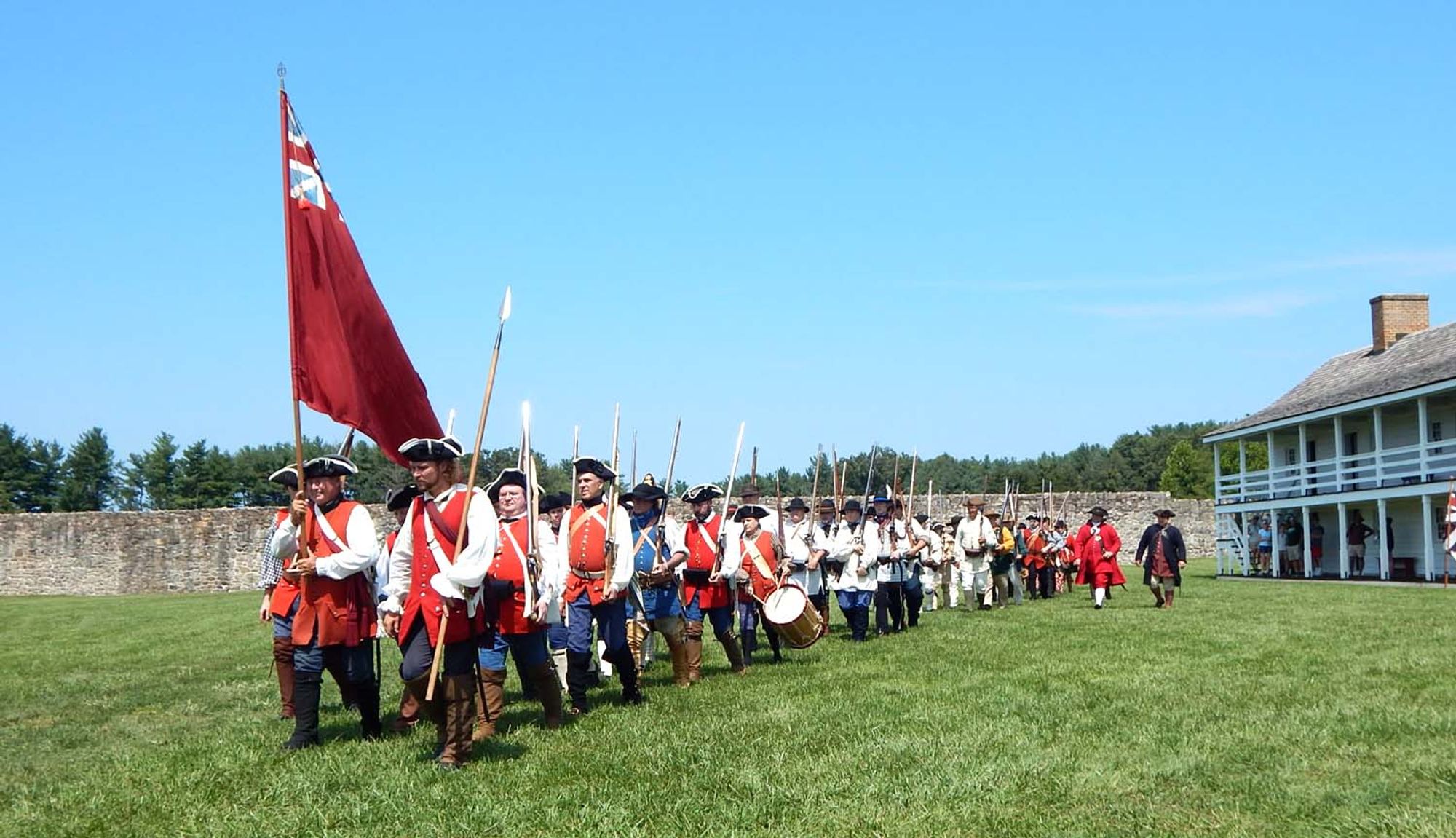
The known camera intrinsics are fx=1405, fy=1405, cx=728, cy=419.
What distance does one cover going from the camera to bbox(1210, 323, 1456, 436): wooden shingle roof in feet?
113

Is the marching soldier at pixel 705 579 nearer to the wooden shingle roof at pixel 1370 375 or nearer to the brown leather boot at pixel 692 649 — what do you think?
the brown leather boot at pixel 692 649

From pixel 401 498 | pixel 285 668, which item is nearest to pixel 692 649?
pixel 285 668

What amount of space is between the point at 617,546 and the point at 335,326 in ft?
9.03

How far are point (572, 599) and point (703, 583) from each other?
8.22 ft

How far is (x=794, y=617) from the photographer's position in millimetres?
13289

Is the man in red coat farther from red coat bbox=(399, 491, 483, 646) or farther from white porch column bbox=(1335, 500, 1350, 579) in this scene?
red coat bbox=(399, 491, 483, 646)

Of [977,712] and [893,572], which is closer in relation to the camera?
[977,712]

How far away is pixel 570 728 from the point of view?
954cm

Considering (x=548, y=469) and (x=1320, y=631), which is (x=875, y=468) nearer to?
(x=548, y=469)

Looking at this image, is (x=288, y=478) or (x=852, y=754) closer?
(x=852, y=754)

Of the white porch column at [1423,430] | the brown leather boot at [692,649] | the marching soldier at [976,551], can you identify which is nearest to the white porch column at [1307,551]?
the white porch column at [1423,430]

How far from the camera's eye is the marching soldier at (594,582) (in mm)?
10344

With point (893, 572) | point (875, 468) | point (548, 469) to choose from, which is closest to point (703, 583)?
point (893, 572)

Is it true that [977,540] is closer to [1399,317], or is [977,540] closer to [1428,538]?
[1428,538]
